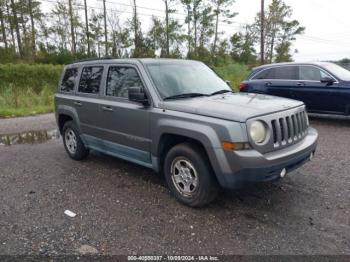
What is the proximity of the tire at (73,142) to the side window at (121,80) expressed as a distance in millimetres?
1370

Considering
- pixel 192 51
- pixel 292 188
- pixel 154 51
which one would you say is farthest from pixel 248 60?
pixel 292 188

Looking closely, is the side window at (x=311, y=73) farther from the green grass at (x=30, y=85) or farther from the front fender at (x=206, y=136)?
the green grass at (x=30, y=85)

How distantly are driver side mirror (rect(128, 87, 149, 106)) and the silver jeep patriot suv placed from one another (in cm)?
1

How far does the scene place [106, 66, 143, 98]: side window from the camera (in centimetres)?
448

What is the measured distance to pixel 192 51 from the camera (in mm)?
37906

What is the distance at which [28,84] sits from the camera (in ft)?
74.3

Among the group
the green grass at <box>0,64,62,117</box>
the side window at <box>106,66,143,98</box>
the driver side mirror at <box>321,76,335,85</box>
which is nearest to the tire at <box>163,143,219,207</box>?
the side window at <box>106,66,143,98</box>

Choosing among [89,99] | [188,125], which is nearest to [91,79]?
[89,99]

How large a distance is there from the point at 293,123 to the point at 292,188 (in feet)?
3.59

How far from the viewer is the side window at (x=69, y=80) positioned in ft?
18.8

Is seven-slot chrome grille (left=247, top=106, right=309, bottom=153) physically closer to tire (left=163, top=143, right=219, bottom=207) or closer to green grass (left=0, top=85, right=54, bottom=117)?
tire (left=163, top=143, right=219, bottom=207)

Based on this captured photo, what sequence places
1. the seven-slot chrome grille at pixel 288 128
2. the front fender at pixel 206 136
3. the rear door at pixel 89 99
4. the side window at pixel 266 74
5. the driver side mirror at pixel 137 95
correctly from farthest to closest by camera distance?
the side window at pixel 266 74 < the rear door at pixel 89 99 < the driver side mirror at pixel 137 95 < the seven-slot chrome grille at pixel 288 128 < the front fender at pixel 206 136

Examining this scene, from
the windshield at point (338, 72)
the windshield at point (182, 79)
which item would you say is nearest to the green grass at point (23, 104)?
the windshield at point (182, 79)

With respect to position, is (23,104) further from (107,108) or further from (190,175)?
(190,175)
